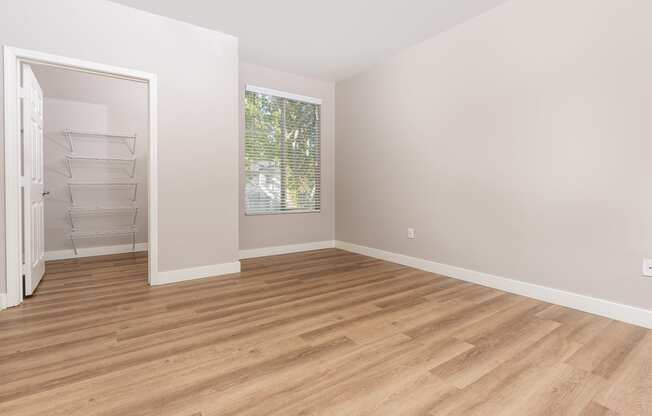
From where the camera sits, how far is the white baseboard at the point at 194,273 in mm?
3146

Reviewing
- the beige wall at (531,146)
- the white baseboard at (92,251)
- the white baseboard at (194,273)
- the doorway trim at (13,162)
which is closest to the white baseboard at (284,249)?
the white baseboard at (194,273)

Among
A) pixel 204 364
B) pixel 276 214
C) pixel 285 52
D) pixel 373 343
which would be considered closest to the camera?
pixel 204 364

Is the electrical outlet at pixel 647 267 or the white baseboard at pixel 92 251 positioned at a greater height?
the electrical outlet at pixel 647 267

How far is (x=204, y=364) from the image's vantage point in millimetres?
1681

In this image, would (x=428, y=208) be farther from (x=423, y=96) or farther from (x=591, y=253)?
(x=591, y=253)

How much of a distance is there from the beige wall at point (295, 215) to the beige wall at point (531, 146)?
106cm

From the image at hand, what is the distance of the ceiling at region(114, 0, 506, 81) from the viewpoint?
9.60 feet

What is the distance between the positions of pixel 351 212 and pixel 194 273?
7.76 ft

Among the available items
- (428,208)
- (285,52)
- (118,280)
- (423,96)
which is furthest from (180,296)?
(423,96)

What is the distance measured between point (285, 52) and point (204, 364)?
3.54 m

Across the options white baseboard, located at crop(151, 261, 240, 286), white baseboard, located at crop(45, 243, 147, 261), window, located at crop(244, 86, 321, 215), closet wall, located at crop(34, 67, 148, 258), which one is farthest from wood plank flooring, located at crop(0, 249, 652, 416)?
window, located at crop(244, 86, 321, 215)

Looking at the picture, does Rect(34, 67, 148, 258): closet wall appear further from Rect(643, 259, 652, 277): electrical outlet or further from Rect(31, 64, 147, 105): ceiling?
Rect(643, 259, 652, 277): electrical outlet

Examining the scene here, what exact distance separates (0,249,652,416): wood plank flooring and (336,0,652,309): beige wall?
A: 18.4 inches

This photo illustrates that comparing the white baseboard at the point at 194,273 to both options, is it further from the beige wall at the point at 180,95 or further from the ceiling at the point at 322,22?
the ceiling at the point at 322,22
